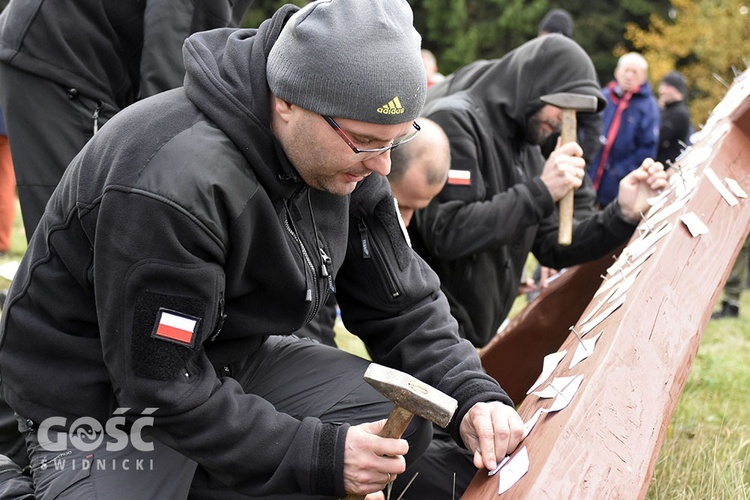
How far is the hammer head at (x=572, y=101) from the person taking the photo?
398 cm

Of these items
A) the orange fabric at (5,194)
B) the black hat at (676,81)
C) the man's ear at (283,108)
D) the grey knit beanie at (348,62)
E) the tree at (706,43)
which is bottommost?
the tree at (706,43)

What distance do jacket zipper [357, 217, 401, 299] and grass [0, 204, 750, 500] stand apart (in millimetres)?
1152

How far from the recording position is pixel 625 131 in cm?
817

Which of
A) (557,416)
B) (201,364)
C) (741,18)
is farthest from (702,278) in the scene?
(741,18)

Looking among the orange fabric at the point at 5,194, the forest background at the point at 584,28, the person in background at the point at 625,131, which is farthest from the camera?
the forest background at the point at 584,28

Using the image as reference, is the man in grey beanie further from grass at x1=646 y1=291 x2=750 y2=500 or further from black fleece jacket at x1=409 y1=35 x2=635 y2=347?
black fleece jacket at x1=409 y1=35 x2=635 y2=347

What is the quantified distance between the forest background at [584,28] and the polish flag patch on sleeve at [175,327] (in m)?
15.4

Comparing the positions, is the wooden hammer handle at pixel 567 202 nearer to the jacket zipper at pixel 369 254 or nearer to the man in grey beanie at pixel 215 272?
the jacket zipper at pixel 369 254

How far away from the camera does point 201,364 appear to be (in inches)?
82.3

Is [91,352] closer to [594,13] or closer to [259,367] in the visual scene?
[259,367]

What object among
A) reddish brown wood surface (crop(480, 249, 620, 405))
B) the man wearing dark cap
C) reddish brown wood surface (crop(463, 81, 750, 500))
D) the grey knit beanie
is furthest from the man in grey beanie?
the man wearing dark cap

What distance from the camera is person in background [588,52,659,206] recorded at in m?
8.13

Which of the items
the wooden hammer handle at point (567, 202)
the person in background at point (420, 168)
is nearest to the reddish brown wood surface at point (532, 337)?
the wooden hammer handle at point (567, 202)

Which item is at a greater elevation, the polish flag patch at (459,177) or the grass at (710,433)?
the polish flag patch at (459,177)
